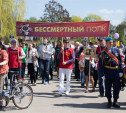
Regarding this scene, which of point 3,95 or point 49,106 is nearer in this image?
point 3,95

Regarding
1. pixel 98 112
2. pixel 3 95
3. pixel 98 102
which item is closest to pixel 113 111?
pixel 98 112

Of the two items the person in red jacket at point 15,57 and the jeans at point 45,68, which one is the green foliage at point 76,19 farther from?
the person in red jacket at point 15,57

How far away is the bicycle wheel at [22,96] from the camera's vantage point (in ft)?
24.6

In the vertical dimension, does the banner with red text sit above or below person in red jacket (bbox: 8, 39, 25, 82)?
above

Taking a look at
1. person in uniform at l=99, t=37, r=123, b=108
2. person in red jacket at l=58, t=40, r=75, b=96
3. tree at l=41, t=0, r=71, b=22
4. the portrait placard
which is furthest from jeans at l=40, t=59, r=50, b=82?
tree at l=41, t=0, r=71, b=22

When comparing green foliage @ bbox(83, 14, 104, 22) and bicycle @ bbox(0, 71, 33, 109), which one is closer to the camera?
bicycle @ bbox(0, 71, 33, 109)

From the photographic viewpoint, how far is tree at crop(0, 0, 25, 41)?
34.0m

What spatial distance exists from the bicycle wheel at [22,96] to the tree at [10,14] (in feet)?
88.7

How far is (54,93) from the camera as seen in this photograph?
10281 millimetres

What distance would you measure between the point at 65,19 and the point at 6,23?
77.5 feet

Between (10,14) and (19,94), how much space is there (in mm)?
28708

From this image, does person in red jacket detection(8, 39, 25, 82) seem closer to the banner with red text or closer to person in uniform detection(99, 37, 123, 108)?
the banner with red text

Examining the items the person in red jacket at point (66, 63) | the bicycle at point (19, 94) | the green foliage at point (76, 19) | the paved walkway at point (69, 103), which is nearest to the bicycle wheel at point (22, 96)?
the bicycle at point (19, 94)

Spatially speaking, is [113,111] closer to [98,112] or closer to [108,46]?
[98,112]
